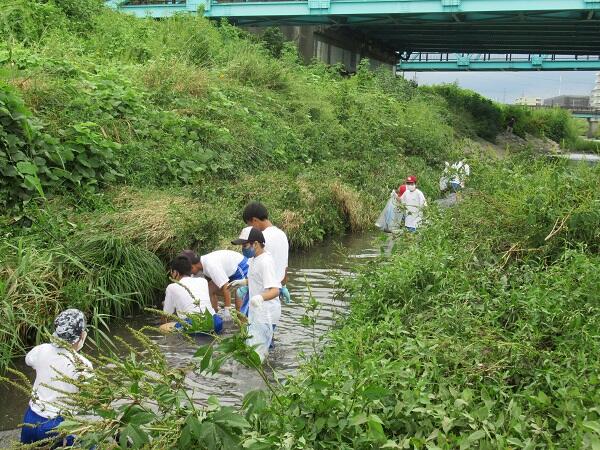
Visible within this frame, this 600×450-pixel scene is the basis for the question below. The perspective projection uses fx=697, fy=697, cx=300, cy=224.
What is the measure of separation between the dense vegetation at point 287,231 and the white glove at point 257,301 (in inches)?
39.5

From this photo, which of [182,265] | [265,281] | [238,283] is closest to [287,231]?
[238,283]

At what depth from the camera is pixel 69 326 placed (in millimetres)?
5094

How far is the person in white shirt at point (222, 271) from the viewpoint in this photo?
9.05 meters

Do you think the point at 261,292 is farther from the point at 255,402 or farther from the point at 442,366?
the point at 255,402

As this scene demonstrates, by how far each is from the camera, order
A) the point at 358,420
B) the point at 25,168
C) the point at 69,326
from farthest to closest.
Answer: the point at 25,168 < the point at 69,326 < the point at 358,420

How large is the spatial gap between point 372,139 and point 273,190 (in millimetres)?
9617

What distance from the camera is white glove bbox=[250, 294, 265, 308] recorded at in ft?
23.6

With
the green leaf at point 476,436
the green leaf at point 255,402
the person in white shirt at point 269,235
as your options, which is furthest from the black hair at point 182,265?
the green leaf at point 476,436

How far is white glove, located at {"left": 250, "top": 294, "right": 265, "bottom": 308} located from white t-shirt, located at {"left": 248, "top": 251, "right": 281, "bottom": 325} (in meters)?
0.07

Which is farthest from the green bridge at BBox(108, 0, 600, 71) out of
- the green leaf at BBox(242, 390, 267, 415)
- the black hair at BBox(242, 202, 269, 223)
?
the green leaf at BBox(242, 390, 267, 415)

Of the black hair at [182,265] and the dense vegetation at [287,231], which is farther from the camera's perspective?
the black hair at [182,265]

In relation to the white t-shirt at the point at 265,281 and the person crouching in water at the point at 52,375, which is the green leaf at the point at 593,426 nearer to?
the person crouching in water at the point at 52,375

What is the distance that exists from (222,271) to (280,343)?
1.23m

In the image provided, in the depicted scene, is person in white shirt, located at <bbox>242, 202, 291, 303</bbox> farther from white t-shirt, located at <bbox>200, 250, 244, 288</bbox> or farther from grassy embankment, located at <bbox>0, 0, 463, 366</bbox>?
grassy embankment, located at <bbox>0, 0, 463, 366</bbox>
